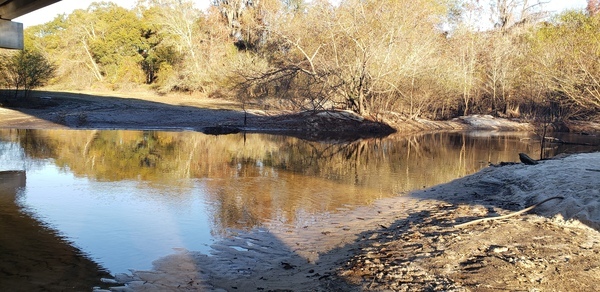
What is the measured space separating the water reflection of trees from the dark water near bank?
0.12 feet

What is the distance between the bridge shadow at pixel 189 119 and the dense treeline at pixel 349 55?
1.52m

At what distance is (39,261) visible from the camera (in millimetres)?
6023

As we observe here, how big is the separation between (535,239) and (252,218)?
4559 mm

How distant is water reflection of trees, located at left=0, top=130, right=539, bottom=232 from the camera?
10117 mm

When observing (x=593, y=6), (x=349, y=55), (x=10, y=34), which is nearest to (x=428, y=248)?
(x=10, y=34)

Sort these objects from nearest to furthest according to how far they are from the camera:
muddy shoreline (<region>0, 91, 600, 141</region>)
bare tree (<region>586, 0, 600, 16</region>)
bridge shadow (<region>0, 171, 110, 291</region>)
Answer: bridge shadow (<region>0, 171, 110, 291</region>) → muddy shoreline (<region>0, 91, 600, 141</region>) → bare tree (<region>586, 0, 600, 16</region>)

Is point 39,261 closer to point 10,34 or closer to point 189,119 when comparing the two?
point 10,34

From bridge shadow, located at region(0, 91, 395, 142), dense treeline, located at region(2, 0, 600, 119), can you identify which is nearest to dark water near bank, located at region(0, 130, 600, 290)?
bridge shadow, located at region(0, 91, 395, 142)

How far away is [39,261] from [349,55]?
79.1ft

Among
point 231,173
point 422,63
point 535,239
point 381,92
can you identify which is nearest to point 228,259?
point 535,239

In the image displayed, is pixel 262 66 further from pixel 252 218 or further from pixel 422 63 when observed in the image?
pixel 252 218

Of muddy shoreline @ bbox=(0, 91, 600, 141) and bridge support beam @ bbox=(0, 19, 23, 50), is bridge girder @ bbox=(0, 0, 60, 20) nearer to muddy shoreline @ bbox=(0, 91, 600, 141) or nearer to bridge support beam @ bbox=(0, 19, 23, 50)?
bridge support beam @ bbox=(0, 19, 23, 50)

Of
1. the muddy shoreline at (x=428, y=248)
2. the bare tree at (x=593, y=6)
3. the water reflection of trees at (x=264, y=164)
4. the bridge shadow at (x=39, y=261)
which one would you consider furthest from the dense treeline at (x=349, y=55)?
the bridge shadow at (x=39, y=261)

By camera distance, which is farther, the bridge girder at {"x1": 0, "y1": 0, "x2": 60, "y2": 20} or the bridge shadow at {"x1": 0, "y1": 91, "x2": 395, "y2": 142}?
the bridge shadow at {"x1": 0, "y1": 91, "x2": 395, "y2": 142}
